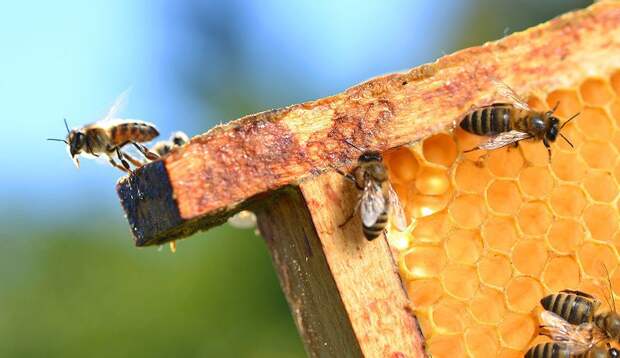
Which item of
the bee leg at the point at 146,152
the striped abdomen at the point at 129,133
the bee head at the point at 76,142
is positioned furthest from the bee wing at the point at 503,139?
the bee head at the point at 76,142

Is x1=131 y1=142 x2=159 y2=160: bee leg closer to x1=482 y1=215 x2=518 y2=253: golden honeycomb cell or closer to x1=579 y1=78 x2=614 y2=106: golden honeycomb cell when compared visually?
x1=482 y1=215 x2=518 y2=253: golden honeycomb cell

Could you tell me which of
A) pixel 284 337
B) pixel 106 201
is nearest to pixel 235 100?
pixel 106 201

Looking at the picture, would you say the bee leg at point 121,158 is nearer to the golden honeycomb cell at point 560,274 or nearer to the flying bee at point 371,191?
the flying bee at point 371,191

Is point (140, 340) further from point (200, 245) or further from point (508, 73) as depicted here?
point (508, 73)

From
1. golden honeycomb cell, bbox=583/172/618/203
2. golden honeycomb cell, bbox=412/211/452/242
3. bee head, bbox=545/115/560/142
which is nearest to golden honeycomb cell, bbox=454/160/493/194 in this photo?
golden honeycomb cell, bbox=412/211/452/242

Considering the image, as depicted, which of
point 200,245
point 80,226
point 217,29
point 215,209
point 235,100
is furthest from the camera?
point 217,29
